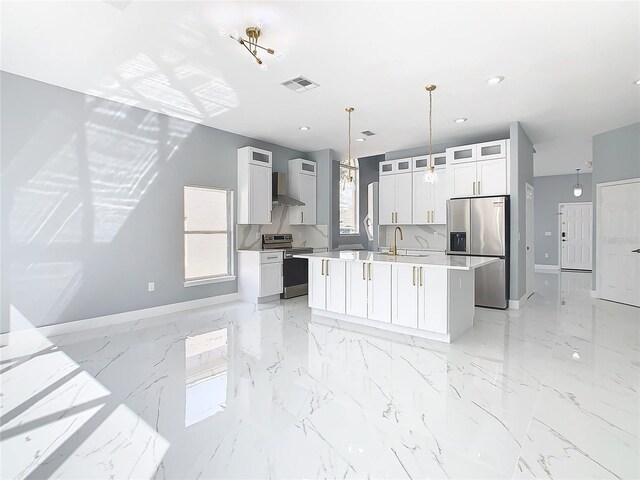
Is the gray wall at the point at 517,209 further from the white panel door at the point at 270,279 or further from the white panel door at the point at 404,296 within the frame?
the white panel door at the point at 270,279

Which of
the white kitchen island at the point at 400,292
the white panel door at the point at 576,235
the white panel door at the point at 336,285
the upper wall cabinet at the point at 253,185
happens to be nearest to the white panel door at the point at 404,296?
the white kitchen island at the point at 400,292

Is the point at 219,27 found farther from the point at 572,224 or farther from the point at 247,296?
the point at 572,224

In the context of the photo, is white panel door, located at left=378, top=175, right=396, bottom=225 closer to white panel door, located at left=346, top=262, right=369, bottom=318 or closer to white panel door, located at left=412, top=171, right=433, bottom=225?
white panel door, located at left=412, top=171, right=433, bottom=225

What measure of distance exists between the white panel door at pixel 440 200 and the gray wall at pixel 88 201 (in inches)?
148

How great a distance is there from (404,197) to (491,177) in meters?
1.54

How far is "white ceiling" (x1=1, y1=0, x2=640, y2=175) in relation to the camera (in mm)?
2607

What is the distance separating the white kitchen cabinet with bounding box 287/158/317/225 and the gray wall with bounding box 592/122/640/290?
490 cm

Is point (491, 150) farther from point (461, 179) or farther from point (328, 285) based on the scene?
point (328, 285)

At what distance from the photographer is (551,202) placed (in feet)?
33.7

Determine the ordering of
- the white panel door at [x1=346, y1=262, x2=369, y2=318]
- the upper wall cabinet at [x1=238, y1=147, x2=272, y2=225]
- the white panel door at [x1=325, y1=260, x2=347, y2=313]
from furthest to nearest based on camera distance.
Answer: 1. the upper wall cabinet at [x1=238, y1=147, x2=272, y2=225]
2. the white panel door at [x1=325, y1=260, x2=347, y2=313]
3. the white panel door at [x1=346, y1=262, x2=369, y2=318]

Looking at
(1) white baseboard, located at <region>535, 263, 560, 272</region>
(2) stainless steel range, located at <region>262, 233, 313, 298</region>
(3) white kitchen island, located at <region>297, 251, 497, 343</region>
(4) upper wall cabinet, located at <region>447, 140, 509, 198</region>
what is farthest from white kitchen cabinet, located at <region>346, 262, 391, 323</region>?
(1) white baseboard, located at <region>535, 263, 560, 272</region>

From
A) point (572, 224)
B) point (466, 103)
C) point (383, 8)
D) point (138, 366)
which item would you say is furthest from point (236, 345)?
point (572, 224)

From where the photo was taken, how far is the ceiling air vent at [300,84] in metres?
3.75

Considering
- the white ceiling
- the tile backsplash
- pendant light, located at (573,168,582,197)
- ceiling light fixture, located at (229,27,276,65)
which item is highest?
the white ceiling
